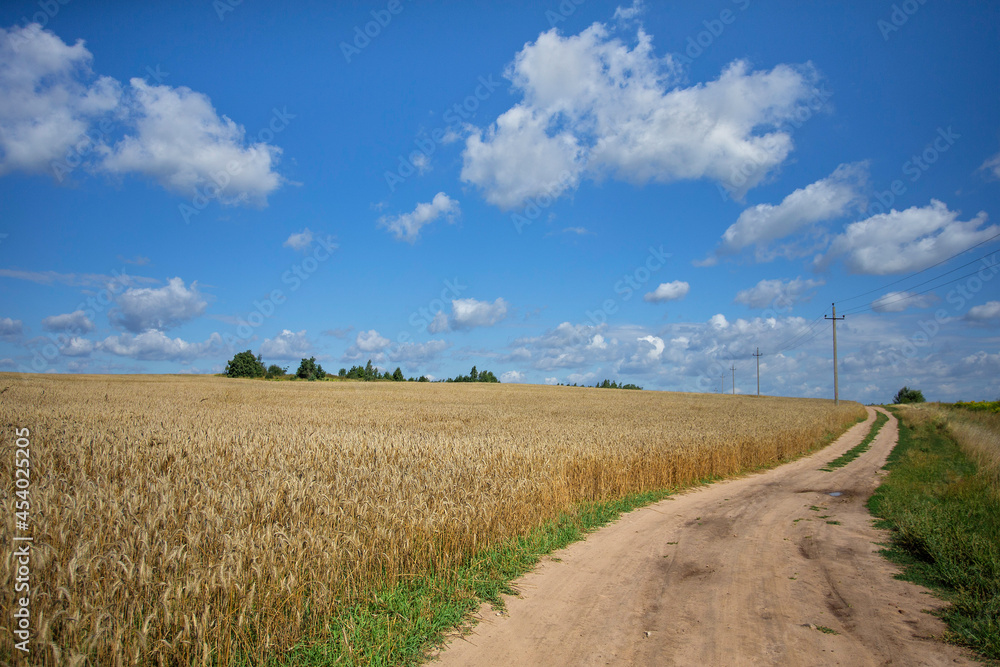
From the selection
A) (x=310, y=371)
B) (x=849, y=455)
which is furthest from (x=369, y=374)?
(x=849, y=455)

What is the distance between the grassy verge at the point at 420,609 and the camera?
462 centimetres

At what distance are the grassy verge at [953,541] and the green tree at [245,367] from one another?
97.3 m

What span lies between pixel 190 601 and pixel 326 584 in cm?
138

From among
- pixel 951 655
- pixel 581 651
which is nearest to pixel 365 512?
pixel 581 651

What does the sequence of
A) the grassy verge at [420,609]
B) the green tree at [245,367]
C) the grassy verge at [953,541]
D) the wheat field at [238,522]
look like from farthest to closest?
the green tree at [245,367] → the grassy verge at [953,541] → the grassy verge at [420,609] → the wheat field at [238,522]

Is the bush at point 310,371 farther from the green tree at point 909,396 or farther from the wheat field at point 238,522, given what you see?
the green tree at point 909,396

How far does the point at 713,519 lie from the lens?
34.7 feet

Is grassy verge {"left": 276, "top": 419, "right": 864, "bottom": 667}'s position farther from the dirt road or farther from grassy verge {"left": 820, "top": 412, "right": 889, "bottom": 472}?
grassy verge {"left": 820, "top": 412, "right": 889, "bottom": 472}

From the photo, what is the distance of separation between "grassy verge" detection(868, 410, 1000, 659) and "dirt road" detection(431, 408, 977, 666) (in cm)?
29

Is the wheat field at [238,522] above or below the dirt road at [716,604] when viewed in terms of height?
above

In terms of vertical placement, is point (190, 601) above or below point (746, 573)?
above

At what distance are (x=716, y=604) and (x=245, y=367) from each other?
10027cm

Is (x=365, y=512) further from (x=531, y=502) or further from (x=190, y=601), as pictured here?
(x=531, y=502)

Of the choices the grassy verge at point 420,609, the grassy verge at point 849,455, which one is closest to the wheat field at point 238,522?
the grassy verge at point 420,609
